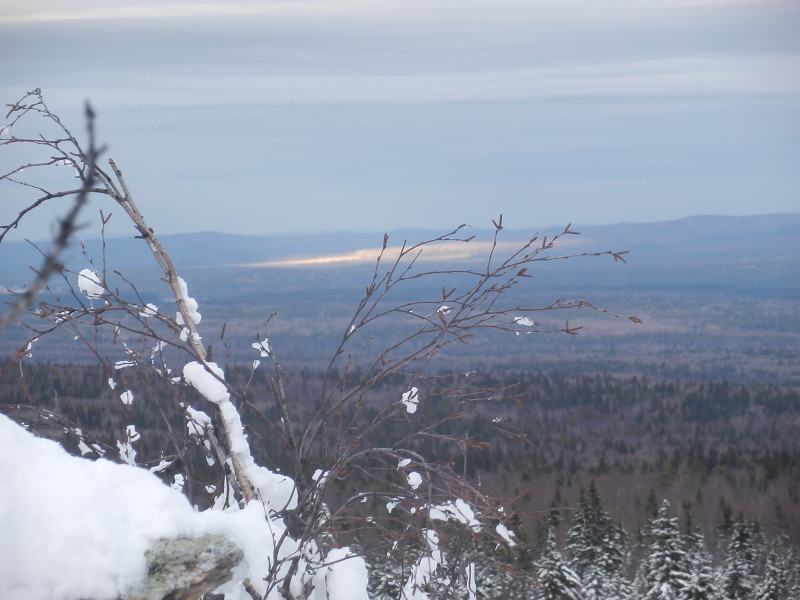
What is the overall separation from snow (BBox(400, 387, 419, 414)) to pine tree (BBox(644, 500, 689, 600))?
3114cm

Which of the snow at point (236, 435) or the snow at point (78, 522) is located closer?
the snow at point (78, 522)

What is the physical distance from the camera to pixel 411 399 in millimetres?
4043

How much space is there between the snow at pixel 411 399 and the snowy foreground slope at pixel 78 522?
1.10 metres

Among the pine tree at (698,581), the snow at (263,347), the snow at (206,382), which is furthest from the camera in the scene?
the pine tree at (698,581)

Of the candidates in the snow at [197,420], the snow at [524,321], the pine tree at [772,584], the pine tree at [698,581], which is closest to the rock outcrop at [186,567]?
the snow at [197,420]

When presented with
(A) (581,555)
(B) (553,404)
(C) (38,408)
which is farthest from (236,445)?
(B) (553,404)

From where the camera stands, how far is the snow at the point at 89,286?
3.85 meters

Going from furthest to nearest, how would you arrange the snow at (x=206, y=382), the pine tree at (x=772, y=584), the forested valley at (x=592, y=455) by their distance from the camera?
the pine tree at (x=772, y=584), the forested valley at (x=592, y=455), the snow at (x=206, y=382)

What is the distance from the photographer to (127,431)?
4.55m

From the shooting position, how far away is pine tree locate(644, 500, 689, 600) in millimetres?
32844

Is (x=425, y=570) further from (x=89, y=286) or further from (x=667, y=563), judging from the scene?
(x=667, y=563)

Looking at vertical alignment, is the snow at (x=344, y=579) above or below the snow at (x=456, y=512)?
below

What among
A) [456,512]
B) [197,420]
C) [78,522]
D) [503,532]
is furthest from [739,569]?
[78,522]

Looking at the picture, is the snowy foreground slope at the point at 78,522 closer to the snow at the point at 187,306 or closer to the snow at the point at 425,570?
the snow at the point at 187,306
